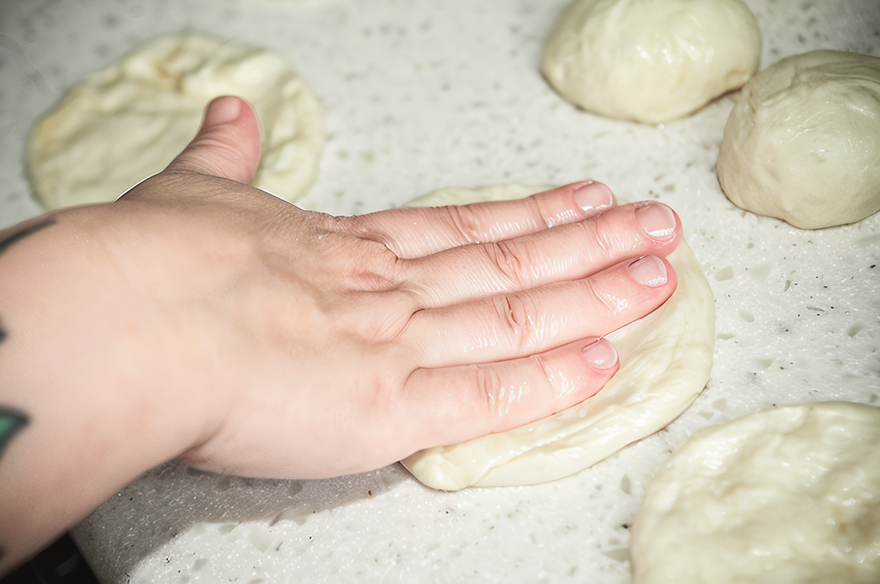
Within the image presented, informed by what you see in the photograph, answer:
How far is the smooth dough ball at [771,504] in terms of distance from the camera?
32.8 inches

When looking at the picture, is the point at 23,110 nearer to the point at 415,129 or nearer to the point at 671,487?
the point at 415,129

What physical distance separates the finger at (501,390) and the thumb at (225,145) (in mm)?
524

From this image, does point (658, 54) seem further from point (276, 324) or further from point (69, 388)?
point (69, 388)

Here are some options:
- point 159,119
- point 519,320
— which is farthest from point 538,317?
point 159,119

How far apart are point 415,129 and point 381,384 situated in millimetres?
776

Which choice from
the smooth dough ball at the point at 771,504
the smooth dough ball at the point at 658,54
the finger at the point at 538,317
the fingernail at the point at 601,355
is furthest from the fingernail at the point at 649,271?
the smooth dough ball at the point at 658,54

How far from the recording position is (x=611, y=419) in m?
1.00

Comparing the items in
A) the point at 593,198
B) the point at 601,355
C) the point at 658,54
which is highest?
the point at 658,54

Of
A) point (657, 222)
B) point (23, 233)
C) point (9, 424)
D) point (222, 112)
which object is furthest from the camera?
point (222, 112)

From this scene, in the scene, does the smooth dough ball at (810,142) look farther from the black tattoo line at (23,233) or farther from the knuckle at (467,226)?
the black tattoo line at (23,233)

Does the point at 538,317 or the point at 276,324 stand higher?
the point at 276,324

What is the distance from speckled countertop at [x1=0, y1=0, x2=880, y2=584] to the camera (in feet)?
3.17

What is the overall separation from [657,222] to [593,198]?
138 mm

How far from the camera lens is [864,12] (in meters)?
1.49
